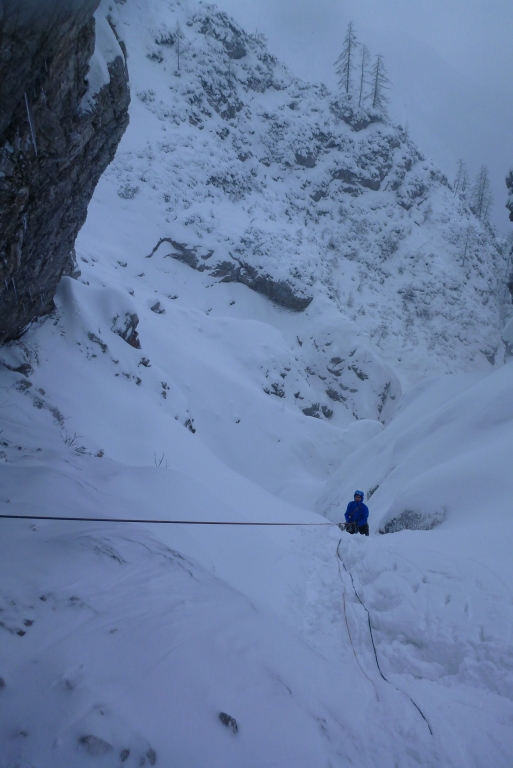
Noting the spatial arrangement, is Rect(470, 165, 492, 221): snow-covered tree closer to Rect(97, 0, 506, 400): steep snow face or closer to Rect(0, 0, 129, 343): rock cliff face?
Rect(97, 0, 506, 400): steep snow face

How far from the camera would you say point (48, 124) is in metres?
4.76

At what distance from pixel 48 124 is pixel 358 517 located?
7.50m

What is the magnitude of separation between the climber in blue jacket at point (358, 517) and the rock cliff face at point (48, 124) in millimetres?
6777

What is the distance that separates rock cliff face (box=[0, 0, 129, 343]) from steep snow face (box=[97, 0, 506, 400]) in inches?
730

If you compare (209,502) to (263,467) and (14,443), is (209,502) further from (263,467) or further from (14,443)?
(263,467)

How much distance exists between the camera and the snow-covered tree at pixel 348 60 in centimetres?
4850

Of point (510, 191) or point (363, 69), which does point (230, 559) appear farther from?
point (363, 69)

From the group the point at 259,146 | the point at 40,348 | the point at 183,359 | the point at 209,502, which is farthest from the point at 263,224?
the point at 209,502

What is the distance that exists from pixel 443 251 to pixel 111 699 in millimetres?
42277

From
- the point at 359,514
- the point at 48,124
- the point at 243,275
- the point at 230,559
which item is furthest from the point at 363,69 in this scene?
the point at 230,559

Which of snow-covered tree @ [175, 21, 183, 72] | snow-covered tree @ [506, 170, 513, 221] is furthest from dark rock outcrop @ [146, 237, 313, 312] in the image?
snow-covered tree @ [175, 21, 183, 72]

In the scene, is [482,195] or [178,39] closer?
[178,39]

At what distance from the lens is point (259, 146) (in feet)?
130

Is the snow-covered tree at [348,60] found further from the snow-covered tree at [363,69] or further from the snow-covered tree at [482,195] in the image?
the snow-covered tree at [482,195]
